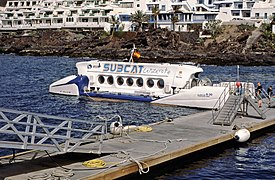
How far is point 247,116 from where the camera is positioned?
32219mm

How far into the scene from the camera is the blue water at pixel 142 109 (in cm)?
2351

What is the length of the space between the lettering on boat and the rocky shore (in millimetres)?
44049

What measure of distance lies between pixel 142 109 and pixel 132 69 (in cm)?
545

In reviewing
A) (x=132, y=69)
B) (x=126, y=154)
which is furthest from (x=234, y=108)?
(x=132, y=69)

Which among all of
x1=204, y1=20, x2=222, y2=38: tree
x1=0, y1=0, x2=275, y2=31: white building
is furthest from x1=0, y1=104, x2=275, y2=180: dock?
x1=0, y1=0, x2=275, y2=31: white building

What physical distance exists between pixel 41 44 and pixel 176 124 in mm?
105623

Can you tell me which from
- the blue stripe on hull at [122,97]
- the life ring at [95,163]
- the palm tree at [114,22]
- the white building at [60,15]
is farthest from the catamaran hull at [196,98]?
the white building at [60,15]

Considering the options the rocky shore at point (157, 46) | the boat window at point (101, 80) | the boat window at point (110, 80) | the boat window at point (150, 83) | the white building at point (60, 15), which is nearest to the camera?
the boat window at point (150, 83)

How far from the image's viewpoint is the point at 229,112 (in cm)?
3102

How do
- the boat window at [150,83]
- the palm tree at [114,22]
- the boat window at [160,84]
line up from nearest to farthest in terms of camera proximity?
the boat window at [160,84]
the boat window at [150,83]
the palm tree at [114,22]

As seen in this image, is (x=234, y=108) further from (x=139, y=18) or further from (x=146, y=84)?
(x=139, y=18)

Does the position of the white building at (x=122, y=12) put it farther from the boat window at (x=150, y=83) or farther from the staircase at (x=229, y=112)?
the staircase at (x=229, y=112)

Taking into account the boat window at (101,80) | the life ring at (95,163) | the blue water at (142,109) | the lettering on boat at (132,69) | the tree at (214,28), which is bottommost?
the blue water at (142,109)

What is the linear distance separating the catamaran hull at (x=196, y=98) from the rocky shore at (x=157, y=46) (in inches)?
1857
